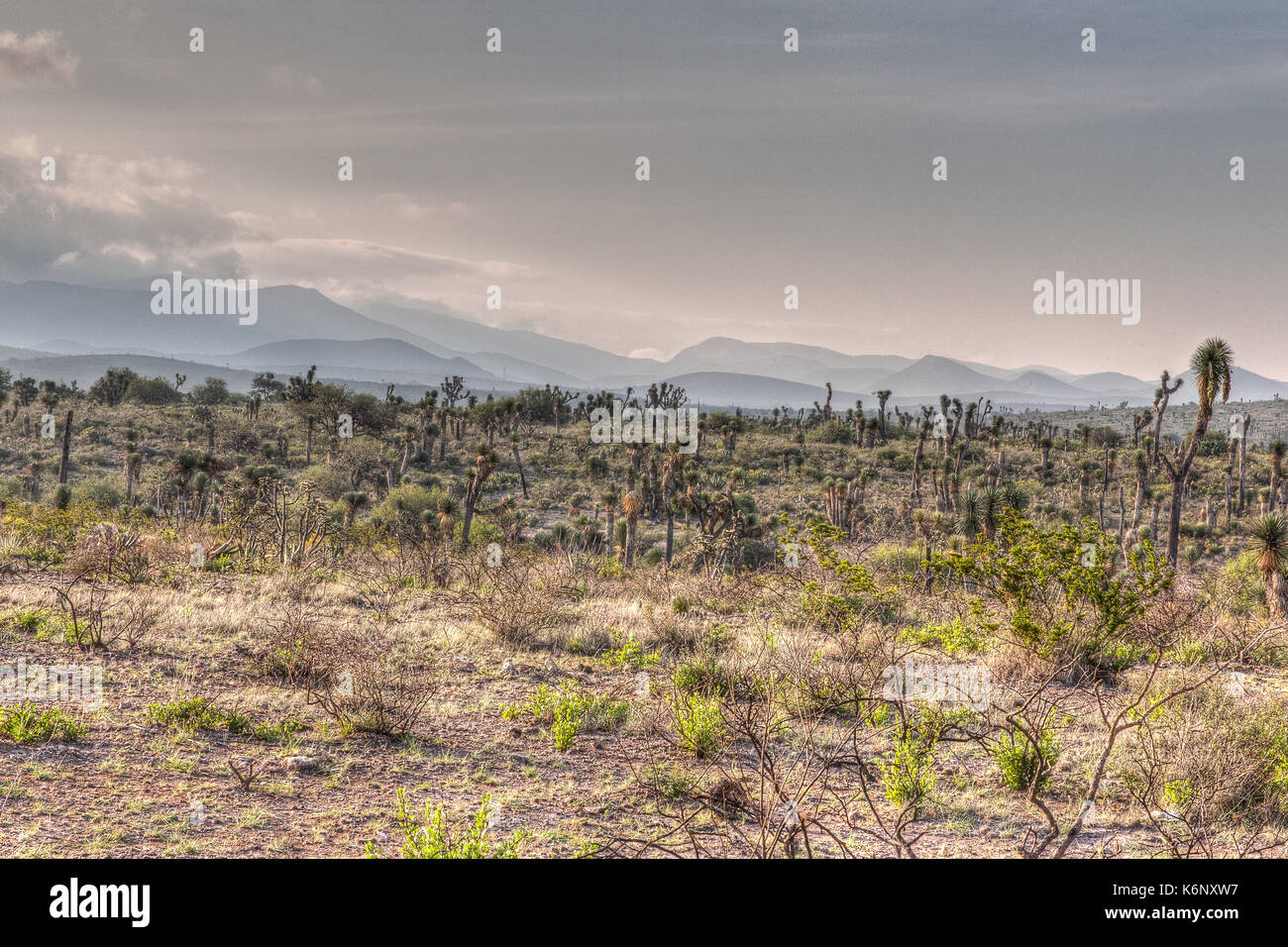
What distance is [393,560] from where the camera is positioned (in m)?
16.8

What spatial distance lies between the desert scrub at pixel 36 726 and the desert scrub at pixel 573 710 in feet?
13.1

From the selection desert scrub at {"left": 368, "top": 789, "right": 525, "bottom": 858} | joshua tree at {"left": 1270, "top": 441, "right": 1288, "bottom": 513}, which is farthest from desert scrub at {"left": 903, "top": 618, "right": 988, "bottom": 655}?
joshua tree at {"left": 1270, "top": 441, "right": 1288, "bottom": 513}

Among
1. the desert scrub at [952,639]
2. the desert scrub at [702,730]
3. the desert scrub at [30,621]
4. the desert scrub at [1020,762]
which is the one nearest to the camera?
the desert scrub at [1020,762]

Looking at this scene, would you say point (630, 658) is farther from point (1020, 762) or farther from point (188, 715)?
point (188, 715)

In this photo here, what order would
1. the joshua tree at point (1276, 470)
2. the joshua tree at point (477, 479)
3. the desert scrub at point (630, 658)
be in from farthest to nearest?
the joshua tree at point (1276, 470) < the joshua tree at point (477, 479) < the desert scrub at point (630, 658)

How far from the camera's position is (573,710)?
24.4 feet

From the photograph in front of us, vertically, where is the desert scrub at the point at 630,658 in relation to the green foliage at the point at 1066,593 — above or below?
below

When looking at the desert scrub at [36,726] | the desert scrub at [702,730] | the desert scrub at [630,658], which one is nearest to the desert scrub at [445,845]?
the desert scrub at [702,730]

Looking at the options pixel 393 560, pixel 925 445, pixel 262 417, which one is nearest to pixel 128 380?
pixel 262 417

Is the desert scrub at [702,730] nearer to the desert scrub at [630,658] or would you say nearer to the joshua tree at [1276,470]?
the desert scrub at [630,658]

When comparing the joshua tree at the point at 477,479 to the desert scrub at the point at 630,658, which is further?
the joshua tree at the point at 477,479

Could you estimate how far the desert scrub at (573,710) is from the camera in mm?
7422

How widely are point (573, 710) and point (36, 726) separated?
4.95 metres

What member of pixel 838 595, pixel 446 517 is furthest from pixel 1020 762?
pixel 446 517
